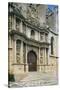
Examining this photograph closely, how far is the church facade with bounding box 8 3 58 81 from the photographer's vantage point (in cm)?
169

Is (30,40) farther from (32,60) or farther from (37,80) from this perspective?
(37,80)

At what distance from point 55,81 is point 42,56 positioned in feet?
0.83

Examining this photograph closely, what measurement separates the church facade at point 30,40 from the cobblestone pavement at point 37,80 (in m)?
0.04

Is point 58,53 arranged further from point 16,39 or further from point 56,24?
point 16,39

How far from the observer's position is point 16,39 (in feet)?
5.56

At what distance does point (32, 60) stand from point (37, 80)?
0.18 metres

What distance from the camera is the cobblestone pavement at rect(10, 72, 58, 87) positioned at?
1.69 meters

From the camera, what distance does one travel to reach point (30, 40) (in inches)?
68.4

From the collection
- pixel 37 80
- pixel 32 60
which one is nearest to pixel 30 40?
pixel 32 60

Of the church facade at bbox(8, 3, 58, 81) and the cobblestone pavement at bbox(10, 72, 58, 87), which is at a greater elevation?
the church facade at bbox(8, 3, 58, 81)

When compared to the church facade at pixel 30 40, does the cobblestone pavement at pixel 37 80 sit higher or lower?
lower

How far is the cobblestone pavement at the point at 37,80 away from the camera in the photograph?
5.55 feet

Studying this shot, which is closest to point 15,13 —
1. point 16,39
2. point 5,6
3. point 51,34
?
point 5,6

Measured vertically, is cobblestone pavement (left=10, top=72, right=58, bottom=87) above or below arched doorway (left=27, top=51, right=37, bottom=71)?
below
